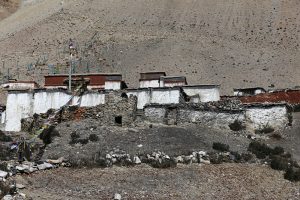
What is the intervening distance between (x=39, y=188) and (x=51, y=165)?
265 centimetres

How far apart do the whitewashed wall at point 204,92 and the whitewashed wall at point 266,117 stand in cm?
476

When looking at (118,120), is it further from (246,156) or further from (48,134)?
(246,156)

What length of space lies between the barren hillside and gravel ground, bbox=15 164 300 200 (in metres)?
28.8

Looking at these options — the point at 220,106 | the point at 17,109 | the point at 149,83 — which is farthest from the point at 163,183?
the point at 149,83

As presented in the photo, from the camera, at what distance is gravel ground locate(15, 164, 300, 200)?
23500mm

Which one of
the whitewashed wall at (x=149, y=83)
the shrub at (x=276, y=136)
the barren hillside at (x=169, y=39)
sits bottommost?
the shrub at (x=276, y=136)

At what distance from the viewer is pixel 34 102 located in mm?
37594

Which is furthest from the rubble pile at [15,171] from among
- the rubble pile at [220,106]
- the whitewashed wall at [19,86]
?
the whitewashed wall at [19,86]

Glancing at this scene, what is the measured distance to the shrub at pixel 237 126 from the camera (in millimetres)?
33875

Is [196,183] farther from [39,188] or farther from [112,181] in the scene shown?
[39,188]

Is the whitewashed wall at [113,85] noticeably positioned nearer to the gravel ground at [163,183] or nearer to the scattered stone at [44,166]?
the gravel ground at [163,183]

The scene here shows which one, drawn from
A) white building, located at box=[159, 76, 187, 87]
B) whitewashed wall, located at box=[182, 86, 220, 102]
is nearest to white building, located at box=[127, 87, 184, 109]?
whitewashed wall, located at box=[182, 86, 220, 102]

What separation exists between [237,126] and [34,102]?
11.3 m

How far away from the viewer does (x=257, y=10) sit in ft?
274
